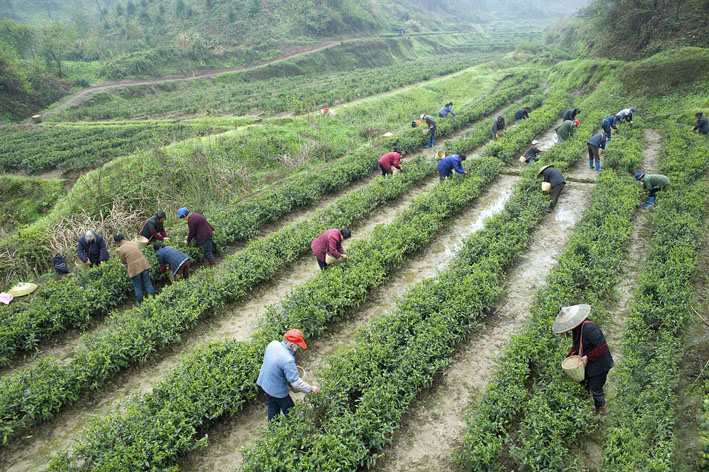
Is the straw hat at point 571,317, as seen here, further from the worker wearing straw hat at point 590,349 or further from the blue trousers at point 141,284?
the blue trousers at point 141,284

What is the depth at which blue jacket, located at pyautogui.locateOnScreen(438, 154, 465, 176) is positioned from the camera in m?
13.9

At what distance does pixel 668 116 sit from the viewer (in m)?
19.5

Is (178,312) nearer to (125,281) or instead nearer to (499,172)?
(125,281)

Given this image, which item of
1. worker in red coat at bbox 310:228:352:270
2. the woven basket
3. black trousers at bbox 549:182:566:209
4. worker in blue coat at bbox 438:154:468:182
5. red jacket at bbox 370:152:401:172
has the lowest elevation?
the woven basket

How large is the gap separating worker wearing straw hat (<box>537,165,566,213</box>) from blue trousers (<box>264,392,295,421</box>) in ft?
33.9

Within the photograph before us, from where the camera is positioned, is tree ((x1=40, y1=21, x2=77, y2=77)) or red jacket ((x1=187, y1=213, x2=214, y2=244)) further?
tree ((x1=40, y1=21, x2=77, y2=77))

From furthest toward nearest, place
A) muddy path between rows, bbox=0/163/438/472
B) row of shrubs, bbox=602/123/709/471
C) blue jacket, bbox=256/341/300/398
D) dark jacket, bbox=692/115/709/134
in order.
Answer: dark jacket, bbox=692/115/709/134 < muddy path between rows, bbox=0/163/438/472 < blue jacket, bbox=256/341/300/398 < row of shrubs, bbox=602/123/709/471

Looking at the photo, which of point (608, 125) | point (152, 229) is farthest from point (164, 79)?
point (608, 125)

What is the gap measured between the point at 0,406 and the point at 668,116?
27297mm

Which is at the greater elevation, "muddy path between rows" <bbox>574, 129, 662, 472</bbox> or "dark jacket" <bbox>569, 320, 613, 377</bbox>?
"dark jacket" <bbox>569, 320, 613, 377</bbox>

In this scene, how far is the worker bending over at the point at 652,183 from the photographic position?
1141 cm

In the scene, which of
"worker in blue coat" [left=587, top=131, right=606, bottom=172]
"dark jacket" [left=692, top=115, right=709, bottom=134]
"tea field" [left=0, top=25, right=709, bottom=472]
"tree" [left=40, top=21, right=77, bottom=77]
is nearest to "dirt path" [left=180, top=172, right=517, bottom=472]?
"tea field" [left=0, top=25, right=709, bottom=472]

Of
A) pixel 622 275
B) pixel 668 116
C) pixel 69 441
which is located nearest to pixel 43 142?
pixel 69 441

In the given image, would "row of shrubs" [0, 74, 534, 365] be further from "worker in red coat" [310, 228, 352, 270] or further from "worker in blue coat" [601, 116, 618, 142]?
"worker in blue coat" [601, 116, 618, 142]
